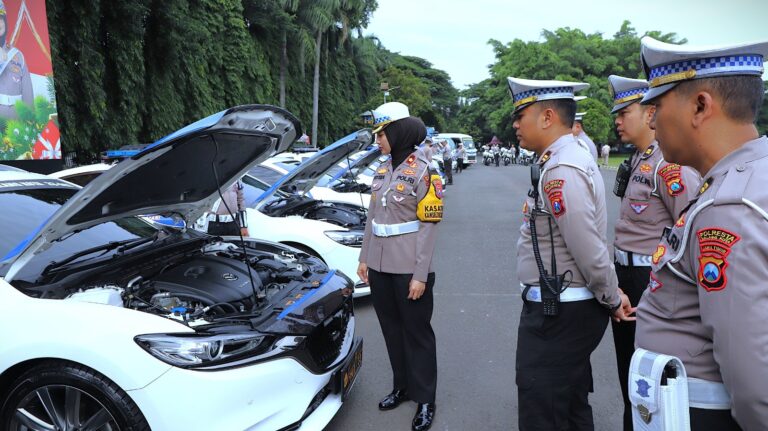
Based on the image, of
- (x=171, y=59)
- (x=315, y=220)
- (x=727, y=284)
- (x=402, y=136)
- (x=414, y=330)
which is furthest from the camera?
(x=171, y=59)

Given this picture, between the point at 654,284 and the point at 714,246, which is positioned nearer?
the point at 714,246

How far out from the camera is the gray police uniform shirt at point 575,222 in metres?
2.14

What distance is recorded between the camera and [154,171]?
2.91 meters

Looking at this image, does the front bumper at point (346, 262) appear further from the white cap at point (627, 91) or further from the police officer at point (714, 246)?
the police officer at point (714, 246)

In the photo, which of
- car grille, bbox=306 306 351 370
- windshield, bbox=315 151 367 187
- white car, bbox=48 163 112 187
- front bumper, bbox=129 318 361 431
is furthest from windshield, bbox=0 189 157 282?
windshield, bbox=315 151 367 187

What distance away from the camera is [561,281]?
222cm

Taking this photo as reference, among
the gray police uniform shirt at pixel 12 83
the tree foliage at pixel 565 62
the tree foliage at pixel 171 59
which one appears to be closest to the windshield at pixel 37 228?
the gray police uniform shirt at pixel 12 83

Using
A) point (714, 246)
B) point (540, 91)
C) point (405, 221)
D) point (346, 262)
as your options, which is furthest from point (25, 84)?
point (714, 246)

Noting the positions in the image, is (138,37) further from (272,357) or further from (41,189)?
(272,357)

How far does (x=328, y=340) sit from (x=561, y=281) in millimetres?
1363

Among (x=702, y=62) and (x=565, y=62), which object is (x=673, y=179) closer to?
(x=702, y=62)

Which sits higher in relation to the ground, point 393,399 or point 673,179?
point 673,179

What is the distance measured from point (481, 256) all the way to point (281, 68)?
76.1 feet

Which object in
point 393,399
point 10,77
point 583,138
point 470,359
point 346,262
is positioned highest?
point 10,77
